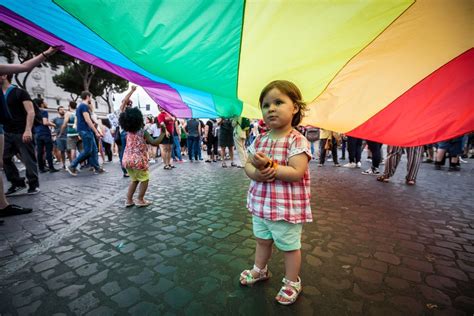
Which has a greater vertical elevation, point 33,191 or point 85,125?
point 85,125

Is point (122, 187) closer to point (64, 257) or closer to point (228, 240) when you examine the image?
point (64, 257)

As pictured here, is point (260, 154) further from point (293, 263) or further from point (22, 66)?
point (22, 66)

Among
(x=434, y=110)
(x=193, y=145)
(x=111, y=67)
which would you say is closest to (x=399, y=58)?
(x=434, y=110)

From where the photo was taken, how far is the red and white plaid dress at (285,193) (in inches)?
62.1

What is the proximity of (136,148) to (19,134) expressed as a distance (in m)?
2.91

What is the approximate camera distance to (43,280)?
196 cm

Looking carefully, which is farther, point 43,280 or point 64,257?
point 64,257

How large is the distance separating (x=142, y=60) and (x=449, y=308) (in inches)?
136

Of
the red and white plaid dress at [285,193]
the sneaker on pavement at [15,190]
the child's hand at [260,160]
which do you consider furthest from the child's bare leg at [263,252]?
the sneaker on pavement at [15,190]

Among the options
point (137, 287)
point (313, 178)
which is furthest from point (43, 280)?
point (313, 178)

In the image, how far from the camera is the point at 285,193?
1.60 m

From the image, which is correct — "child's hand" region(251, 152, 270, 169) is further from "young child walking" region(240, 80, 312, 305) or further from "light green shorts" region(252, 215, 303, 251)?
"light green shorts" region(252, 215, 303, 251)

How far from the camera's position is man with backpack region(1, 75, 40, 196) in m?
4.33

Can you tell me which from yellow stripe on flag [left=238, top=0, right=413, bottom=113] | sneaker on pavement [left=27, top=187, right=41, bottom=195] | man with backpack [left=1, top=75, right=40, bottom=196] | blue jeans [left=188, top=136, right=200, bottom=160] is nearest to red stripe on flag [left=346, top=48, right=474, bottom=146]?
yellow stripe on flag [left=238, top=0, right=413, bottom=113]
